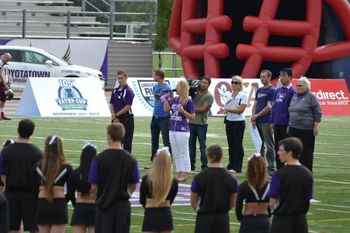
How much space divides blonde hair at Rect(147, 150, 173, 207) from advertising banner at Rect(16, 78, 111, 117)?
20.6 meters

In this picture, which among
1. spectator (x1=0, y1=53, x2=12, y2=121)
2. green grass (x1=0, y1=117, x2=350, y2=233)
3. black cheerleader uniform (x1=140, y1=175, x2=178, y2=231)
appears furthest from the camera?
spectator (x1=0, y1=53, x2=12, y2=121)

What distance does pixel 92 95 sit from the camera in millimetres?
33469

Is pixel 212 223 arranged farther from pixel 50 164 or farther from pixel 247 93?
pixel 247 93

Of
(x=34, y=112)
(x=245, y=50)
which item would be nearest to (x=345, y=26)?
(x=245, y=50)

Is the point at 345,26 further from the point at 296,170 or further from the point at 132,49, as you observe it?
the point at 296,170

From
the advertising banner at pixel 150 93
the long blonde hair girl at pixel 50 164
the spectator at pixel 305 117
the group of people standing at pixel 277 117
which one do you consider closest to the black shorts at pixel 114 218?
the long blonde hair girl at pixel 50 164

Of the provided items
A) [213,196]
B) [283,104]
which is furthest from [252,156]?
[283,104]

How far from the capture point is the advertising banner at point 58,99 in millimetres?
32375

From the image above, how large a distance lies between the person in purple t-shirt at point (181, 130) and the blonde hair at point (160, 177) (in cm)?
787

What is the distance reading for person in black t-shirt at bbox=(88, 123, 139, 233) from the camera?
11.9 metres

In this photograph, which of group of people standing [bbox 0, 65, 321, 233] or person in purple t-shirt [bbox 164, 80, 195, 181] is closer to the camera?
group of people standing [bbox 0, 65, 321, 233]

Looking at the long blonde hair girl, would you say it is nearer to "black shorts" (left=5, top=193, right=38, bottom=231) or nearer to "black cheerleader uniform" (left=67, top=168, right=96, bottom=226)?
"black cheerleader uniform" (left=67, top=168, right=96, bottom=226)

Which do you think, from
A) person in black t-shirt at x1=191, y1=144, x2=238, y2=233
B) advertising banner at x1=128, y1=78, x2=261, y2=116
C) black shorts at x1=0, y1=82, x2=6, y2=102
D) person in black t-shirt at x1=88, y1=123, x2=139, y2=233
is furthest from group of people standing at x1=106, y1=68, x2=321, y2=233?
advertising banner at x1=128, y1=78, x2=261, y2=116

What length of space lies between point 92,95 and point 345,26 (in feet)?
36.7
